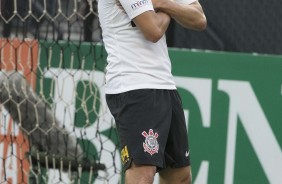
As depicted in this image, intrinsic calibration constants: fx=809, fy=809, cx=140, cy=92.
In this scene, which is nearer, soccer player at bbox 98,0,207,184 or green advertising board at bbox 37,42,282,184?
soccer player at bbox 98,0,207,184

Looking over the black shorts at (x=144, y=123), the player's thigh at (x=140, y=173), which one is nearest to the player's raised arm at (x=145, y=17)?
the black shorts at (x=144, y=123)

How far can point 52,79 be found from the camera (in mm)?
5125

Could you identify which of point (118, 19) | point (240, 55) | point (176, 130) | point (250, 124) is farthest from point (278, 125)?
point (118, 19)

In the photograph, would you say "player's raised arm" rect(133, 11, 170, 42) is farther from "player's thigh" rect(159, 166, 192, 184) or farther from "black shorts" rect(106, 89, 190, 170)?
"player's thigh" rect(159, 166, 192, 184)

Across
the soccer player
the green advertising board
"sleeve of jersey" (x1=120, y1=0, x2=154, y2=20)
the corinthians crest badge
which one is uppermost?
"sleeve of jersey" (x1=120, y1=0, x2=154, y2=20)

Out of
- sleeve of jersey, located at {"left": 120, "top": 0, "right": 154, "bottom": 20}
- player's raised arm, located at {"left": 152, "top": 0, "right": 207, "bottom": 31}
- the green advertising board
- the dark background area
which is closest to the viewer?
sleeve of jersey, located at {"left": 120, "top": 0, "right": 154, "bottom": 20}

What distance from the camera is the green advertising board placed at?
4.85m

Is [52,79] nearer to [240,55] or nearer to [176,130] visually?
[240,55]

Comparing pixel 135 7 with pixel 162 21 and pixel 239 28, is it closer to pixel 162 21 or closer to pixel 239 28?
pixel 162 21

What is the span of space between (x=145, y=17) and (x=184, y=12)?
0.75ft

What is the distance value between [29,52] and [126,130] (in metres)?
1.65

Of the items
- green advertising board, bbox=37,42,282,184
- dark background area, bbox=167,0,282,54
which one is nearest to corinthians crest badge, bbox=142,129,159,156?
green advertising board, bbox=37,42,282,184

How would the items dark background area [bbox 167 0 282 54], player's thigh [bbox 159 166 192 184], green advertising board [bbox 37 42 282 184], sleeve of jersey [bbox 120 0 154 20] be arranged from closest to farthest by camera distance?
sleeve of jersey [bbox 120 0 154 20] < player's thigh [bbox 159 166 192 184] < green advertising board [bbox 37 42 282 184] < dark background area [bbox 167 0 282 54]

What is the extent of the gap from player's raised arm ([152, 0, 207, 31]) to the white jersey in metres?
0.10
